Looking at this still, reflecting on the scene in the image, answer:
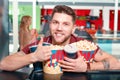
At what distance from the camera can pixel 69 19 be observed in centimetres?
119

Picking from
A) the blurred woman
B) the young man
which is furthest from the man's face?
the blurred woman

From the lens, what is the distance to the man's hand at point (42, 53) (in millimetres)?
1058

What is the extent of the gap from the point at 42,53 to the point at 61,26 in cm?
16

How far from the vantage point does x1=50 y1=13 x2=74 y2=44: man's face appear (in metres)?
1.18

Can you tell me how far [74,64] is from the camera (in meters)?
1.10

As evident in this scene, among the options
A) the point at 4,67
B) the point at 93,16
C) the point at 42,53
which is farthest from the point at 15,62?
the point at 93,16

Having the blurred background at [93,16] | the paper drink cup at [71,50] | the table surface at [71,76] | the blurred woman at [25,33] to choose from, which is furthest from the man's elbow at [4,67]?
the blurred background at [93,16]

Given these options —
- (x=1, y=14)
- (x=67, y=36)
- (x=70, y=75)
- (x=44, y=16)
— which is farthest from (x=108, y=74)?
(x=44, y=16)

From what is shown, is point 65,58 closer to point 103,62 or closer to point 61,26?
point 61,26

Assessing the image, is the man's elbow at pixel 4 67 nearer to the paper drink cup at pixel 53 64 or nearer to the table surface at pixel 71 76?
the table surface at pixel 71 76

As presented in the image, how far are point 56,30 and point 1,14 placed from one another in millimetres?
932

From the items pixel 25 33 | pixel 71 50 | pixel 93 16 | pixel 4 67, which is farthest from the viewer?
pixel 93 16

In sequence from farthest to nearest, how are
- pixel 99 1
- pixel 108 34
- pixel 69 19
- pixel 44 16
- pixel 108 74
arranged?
pixel 108 34
pixel 99 1
pixel 44 16
pixel 69 19
pixel 108 74

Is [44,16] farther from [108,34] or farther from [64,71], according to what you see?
[64,71]
